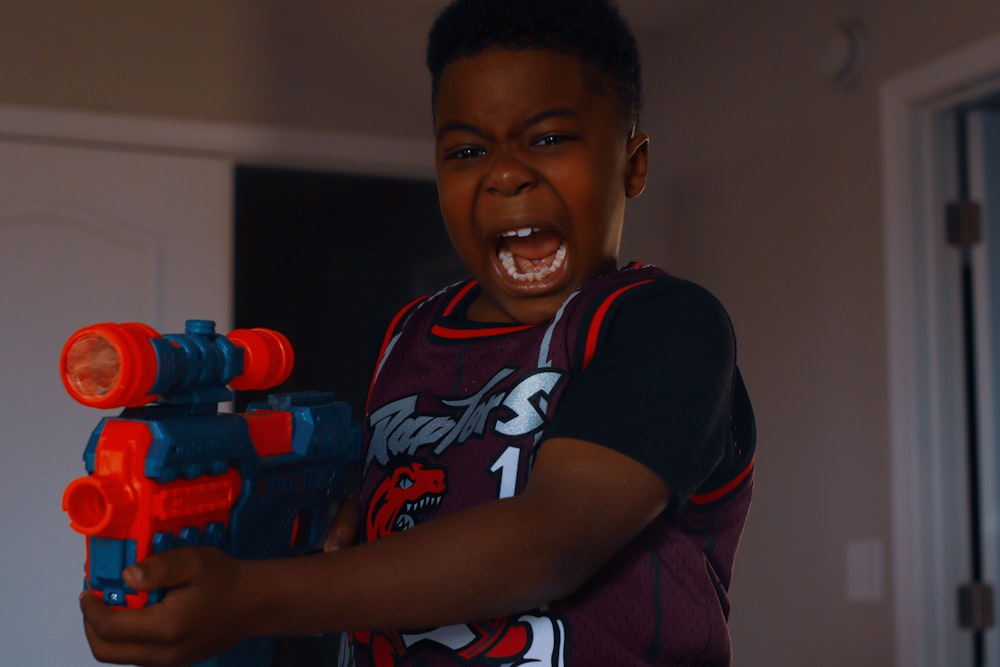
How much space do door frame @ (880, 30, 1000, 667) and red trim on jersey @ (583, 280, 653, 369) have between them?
1.66 metres

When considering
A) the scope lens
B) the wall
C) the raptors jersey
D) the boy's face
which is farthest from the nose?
the wall

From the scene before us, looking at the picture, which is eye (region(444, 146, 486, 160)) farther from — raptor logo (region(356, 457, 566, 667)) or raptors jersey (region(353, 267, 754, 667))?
raptor logo (region(356, 457, 566, 667))

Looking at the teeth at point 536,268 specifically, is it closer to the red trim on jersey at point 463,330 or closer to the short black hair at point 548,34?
the red trim on jersey at point 463,330

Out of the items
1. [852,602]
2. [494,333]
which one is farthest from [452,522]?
[852,602]

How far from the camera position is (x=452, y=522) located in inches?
23.9

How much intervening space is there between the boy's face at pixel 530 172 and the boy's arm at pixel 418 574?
257 mm

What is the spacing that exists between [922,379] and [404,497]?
68.5 inches

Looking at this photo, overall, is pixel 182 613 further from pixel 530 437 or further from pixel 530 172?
pixel 530 172

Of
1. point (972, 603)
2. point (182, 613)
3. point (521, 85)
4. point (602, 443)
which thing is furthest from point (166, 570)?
point (972, 603)

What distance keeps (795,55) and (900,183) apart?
54 cm

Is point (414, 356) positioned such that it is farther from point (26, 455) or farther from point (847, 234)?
point (26, 455)

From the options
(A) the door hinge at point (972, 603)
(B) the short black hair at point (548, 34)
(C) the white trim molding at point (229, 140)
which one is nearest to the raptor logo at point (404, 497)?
(B) the short black hair at point (548, 34)

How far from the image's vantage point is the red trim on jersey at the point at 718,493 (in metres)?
0.79

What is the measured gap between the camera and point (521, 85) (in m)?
0.83
